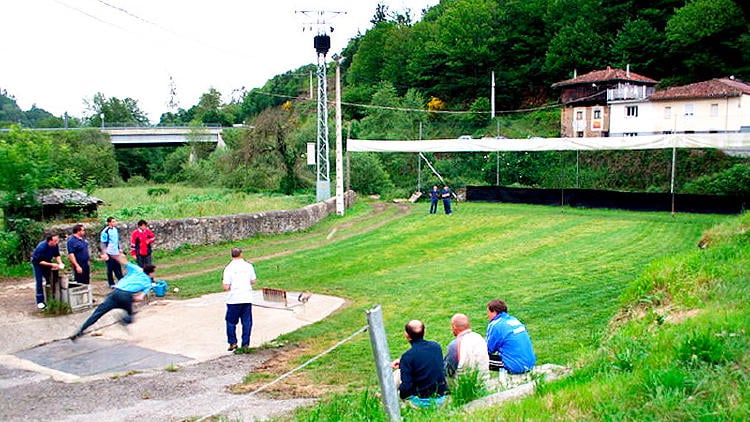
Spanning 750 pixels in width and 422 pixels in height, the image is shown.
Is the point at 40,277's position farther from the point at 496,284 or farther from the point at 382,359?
the point at 382,359

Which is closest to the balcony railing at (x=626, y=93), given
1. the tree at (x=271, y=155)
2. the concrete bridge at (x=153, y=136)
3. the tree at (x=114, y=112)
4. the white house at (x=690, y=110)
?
the white house at (x=690, y=110)

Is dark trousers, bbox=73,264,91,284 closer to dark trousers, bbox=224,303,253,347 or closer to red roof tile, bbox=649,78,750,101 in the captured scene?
dark trousers, bbox=224,303,253,347

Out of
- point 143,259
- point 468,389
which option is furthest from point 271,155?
point 468,389

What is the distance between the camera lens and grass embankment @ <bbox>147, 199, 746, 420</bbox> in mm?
6527

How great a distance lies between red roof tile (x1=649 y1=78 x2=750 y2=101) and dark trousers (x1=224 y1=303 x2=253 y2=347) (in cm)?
4558

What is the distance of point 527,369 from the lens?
27.4 ft

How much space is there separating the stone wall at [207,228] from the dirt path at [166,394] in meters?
10.5

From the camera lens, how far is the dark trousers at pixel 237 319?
1175cm

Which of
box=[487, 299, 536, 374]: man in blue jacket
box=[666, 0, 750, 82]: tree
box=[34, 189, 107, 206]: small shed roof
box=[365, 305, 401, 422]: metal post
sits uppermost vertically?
box=[666, 0, 750, 82]: tree

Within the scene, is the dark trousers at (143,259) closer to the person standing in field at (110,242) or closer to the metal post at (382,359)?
the person standing in field at (110,242)

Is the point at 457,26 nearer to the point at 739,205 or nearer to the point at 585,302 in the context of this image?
the point at 739,205

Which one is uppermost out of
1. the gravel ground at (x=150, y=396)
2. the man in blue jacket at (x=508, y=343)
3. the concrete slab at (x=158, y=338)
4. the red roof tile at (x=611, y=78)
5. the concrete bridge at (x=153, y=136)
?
the red roof tile at (x=611, y=78)

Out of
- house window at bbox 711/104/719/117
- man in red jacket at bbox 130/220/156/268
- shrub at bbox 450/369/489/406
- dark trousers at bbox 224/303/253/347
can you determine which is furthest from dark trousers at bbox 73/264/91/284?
house window at bbox 711/104/719/117

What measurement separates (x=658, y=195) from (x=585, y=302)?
20031 millimetres
